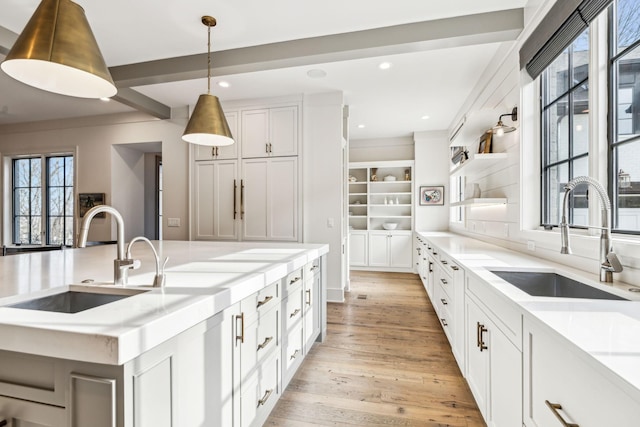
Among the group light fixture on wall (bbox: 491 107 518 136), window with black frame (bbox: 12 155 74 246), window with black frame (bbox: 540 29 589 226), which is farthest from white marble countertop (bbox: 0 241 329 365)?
window with black frame (bbox: 12 155 74 246)

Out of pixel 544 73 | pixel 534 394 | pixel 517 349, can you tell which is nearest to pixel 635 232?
pixel 517 349

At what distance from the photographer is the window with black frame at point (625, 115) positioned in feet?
4.77

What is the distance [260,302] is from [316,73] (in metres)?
2.86

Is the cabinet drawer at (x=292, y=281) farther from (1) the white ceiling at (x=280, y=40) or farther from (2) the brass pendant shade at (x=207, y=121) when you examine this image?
(1) the white ceiling at (x=280, y=40)

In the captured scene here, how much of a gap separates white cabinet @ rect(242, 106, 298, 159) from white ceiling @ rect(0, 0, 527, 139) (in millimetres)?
269

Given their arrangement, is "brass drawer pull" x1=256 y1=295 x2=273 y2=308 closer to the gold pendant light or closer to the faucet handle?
the gold pendant light

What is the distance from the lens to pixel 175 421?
906 mm

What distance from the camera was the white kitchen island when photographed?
2.41 ft

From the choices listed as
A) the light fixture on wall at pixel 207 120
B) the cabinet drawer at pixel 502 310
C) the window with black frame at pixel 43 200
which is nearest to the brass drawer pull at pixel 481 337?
the cabinet drawer at pixel 502 310

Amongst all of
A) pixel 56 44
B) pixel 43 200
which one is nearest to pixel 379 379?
pixel 56 44

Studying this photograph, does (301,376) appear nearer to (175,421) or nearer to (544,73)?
(175,421)

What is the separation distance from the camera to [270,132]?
4207mm

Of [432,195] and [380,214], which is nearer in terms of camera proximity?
[432,195]

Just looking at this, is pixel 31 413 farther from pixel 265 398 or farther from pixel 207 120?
pixel 207 120
